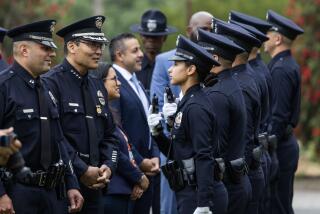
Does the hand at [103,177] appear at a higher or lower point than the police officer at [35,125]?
lower

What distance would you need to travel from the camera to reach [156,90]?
12094mm

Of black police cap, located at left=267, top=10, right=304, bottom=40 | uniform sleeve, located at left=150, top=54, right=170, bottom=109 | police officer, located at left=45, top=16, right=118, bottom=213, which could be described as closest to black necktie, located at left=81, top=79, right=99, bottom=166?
police officer, located at left=45, top=16, right=118, bottom=213

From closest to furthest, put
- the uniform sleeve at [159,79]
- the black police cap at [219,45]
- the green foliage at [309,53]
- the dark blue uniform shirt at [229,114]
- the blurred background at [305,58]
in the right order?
the dark blue uniform shirt at [229,114] < the black police cap at [219,45] < the uniform sleeve at [159,79] < the blurred background at [305,58] < the green foliage at [309,53]

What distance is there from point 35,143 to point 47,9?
435 inches

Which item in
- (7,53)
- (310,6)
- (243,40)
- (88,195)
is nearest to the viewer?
(88,195)

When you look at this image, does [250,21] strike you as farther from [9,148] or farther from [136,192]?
[9,148]

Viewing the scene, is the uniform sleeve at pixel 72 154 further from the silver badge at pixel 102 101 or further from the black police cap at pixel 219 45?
the black police cap at pixel 219 45

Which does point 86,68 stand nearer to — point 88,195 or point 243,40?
point 88,195

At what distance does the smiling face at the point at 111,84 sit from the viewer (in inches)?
412

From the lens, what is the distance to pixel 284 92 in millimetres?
12766

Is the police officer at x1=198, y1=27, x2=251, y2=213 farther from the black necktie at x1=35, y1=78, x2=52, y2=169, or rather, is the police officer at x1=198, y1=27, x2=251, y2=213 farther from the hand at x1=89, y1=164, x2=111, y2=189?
the black necktie at x1=35, y1=78, x2=52, y2=169

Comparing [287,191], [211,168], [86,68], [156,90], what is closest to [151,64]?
[156,90]

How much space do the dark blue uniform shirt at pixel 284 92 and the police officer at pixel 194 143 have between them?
3348 millimetres

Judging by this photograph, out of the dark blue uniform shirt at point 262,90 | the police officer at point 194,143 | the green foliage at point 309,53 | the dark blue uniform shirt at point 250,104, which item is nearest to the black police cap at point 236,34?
the dark blue uniform shirt at point 250,104
